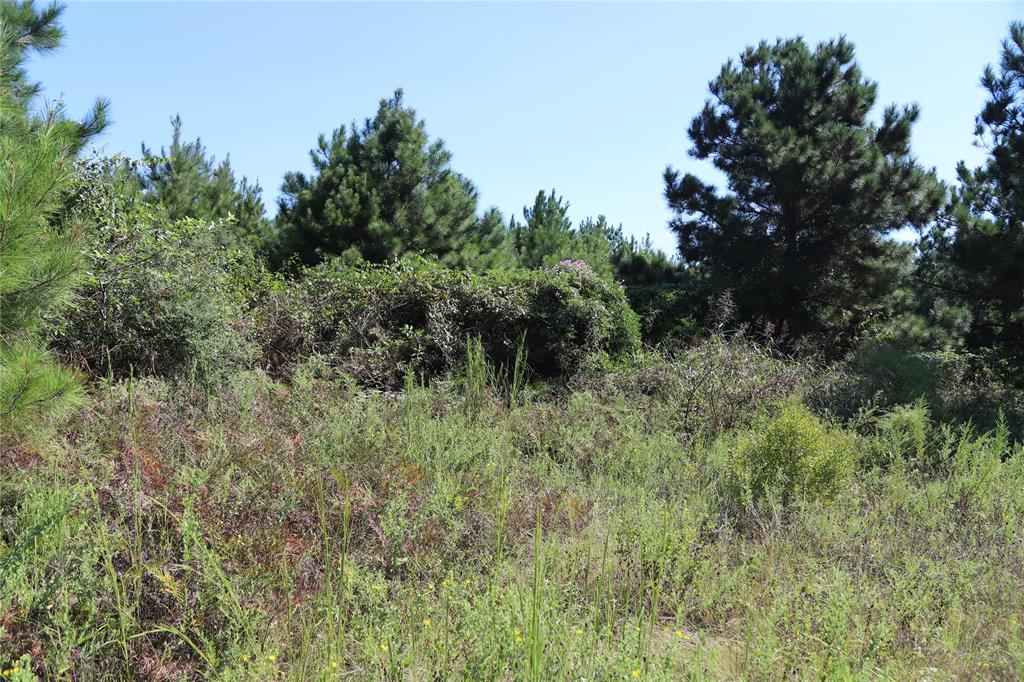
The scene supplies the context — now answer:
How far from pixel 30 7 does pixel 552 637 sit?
24.6 ft

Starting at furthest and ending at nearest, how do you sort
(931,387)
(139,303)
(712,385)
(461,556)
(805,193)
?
(805,193)
(931,387)
(712,385)
(139,303)
(461,556)

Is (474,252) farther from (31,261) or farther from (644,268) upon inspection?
(31,261)

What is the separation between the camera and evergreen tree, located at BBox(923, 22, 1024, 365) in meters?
6.93

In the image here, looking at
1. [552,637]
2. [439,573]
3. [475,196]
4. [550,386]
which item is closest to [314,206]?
[475,196]

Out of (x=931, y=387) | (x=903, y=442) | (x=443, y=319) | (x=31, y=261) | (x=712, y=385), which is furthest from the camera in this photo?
(x=443, y=319)

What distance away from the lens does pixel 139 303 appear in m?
6.09

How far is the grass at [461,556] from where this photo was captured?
2.31 meters

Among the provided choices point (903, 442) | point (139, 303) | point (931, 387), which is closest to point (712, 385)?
point (903, 442)

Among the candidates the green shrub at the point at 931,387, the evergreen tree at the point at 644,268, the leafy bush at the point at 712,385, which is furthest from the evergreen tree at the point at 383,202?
the green shrub at the point at 931,387

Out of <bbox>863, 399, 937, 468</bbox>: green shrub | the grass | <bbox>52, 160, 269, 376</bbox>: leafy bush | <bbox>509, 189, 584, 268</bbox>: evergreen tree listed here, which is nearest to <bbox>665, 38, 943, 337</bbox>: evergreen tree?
<bbox>509, 189, 584, 268</bbox>: evergreen tree

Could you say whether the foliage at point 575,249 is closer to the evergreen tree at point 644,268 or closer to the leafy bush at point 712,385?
the evergreen tree at point 644,268

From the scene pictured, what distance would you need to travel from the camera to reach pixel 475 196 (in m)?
14.1

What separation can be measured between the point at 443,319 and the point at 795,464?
4657 millimetres

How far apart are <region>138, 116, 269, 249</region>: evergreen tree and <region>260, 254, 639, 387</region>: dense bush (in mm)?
6368
